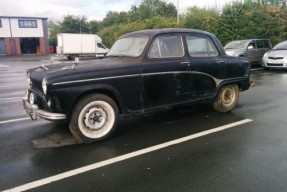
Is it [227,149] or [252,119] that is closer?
[227,149]

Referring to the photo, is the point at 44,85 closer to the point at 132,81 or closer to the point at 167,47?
the point at 132,81

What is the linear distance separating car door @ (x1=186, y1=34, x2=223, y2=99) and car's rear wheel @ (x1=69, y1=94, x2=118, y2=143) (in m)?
1.86

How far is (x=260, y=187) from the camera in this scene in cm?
347

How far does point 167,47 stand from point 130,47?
0.72 metres

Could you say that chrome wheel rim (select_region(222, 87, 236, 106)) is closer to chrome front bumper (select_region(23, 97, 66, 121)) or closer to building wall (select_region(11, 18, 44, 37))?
chrome front bumper (select_region(23, 97, 66, 121))

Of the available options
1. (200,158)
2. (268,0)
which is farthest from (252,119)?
(268,0)

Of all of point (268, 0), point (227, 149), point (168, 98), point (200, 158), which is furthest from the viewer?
point (268, 0)

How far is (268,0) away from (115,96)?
3089cm

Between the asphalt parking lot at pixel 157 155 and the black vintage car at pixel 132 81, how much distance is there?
0.46 metres

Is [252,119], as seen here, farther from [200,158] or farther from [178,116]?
[200,158]

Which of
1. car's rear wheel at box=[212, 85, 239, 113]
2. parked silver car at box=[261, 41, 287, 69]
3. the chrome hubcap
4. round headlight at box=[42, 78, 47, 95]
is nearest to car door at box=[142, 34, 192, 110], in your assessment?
the chrome hubcap

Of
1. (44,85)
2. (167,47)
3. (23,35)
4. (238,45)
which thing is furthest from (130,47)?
(23,35)

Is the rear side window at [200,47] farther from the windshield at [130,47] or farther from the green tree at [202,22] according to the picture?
the green tree at [202,22]

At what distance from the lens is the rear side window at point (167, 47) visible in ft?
18.4
